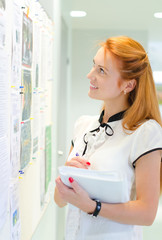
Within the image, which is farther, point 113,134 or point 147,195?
point 113,134

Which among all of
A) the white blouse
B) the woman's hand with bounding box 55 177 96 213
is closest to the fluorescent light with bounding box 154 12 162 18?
the white blouse

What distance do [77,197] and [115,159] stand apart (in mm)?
204

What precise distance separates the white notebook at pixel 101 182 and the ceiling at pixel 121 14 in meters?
2.21

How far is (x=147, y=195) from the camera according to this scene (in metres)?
1.06

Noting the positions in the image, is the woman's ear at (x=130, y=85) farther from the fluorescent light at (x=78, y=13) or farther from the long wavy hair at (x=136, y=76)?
the fluorescent light at (x=78, y=13)

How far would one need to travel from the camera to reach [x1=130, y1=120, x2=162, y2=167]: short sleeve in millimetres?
1106

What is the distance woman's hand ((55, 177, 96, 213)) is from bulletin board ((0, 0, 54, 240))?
0.20m

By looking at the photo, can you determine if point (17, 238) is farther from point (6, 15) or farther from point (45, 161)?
point (6, 15)

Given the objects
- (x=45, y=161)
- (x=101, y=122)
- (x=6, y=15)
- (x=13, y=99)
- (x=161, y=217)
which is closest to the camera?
(x=6, y=15)

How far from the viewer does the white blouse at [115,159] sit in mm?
1134

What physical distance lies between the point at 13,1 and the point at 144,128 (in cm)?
64

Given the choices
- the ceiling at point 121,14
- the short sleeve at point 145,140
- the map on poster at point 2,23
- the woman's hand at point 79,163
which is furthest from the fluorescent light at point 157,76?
the map on poster at point 2,23

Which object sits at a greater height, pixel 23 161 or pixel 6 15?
pixel 6 15

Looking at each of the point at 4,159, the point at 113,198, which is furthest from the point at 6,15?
the point at 113,198
